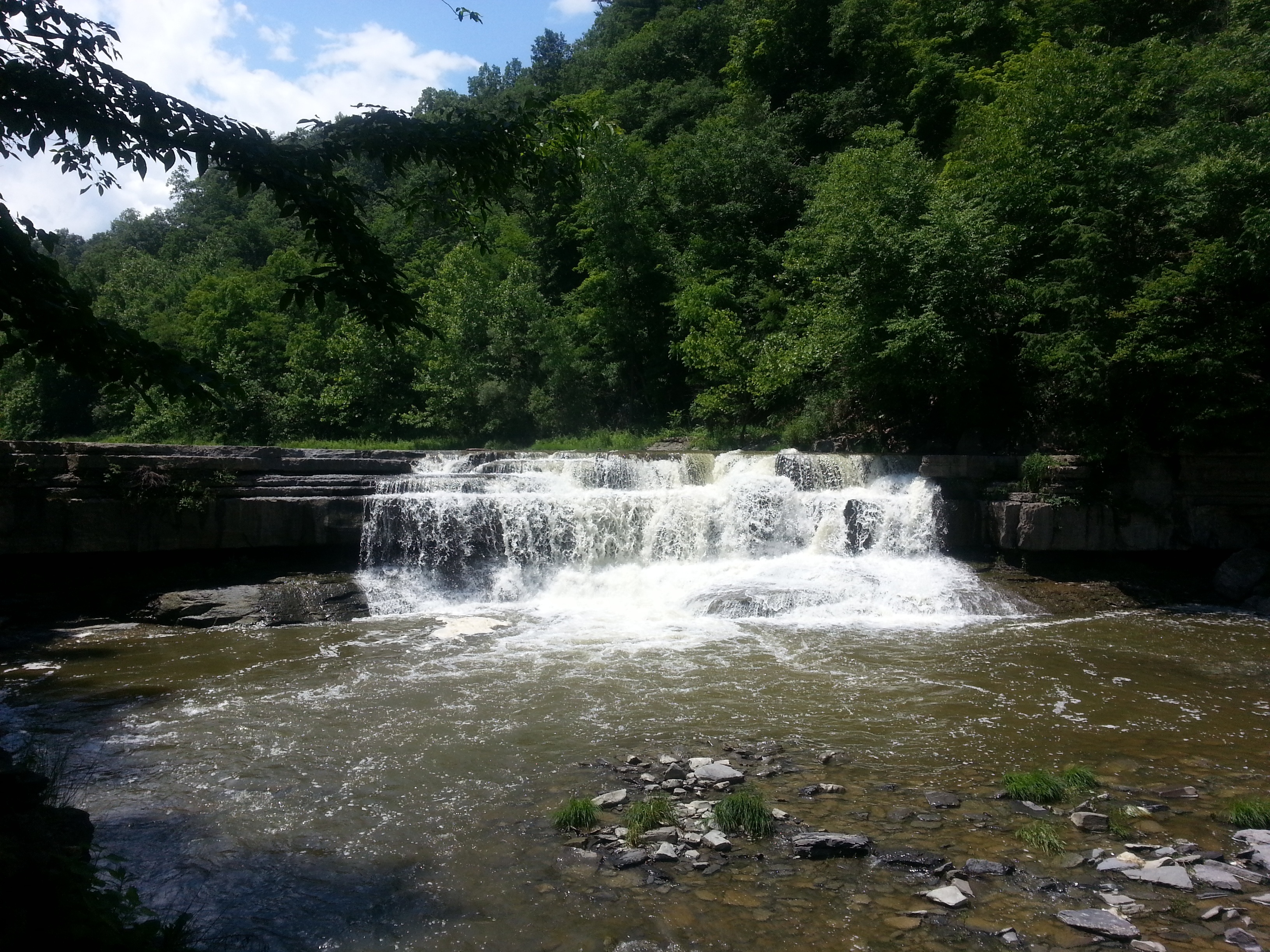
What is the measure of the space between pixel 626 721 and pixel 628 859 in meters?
2.41

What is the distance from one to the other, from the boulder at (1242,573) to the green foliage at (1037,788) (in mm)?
9238

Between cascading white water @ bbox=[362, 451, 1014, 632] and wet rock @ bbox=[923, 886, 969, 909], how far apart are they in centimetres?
722

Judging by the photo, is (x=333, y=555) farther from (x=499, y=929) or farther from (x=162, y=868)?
(x=499, y=929)

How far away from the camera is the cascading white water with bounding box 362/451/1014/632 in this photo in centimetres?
1183

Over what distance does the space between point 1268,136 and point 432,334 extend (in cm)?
1368

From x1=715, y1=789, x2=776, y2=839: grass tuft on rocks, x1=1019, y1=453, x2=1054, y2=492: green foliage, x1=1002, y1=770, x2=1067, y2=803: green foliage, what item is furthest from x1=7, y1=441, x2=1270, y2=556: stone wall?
x1=715, y1=789, x2=776, y2=839: grass tuft on rocks

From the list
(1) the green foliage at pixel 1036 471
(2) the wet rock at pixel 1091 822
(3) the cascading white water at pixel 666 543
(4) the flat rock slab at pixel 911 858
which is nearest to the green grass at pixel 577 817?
(4) the flat rock slab at pixel 911 858

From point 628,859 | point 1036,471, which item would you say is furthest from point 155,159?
point 1036,471

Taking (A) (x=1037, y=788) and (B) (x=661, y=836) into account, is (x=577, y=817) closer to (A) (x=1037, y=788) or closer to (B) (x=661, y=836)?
(B) (x=661, y=836)

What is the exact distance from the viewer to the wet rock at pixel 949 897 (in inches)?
155

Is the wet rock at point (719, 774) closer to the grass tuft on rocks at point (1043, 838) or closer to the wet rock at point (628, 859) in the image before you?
the wet rock at point (628, 859)

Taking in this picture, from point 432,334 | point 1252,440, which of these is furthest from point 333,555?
point 1252,440

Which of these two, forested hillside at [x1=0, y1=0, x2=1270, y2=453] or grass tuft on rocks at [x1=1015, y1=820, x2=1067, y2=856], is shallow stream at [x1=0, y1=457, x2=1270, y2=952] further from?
forested hillside at [x1=0, y1=0, x2=1270, y2=453]

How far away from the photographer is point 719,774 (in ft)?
18.2
